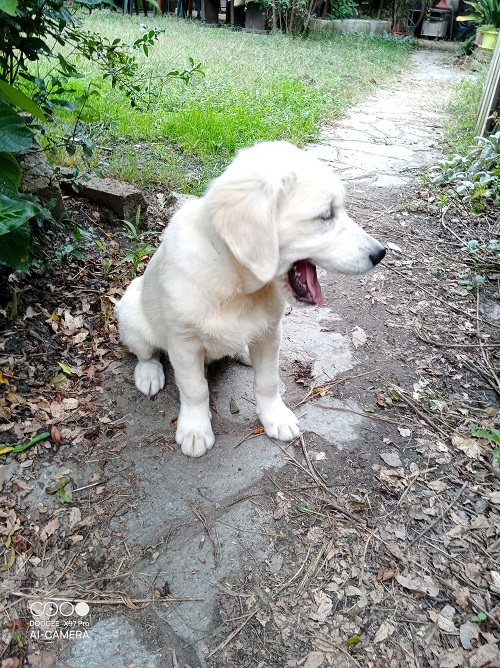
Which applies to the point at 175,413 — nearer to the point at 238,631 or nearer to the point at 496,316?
the point at 238,631

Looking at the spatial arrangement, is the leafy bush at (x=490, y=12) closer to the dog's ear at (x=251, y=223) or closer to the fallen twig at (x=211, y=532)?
the dog's ear at (x=251, y=223)

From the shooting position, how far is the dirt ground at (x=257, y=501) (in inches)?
63.2

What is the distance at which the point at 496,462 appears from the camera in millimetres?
2152

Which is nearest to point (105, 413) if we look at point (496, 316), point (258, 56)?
point (496, 316)

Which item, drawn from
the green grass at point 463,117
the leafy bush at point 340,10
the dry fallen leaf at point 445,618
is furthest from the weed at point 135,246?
the leafy bush at point 340,10

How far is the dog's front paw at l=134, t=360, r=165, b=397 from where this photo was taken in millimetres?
2479

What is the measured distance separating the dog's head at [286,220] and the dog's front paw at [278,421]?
1.91 ft

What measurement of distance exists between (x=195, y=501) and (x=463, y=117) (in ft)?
21.0

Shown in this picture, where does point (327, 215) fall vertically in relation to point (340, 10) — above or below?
below

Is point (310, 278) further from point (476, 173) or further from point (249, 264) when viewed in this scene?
point (476, 173)

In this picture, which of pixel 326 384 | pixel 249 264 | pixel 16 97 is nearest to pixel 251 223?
pixel 249 264

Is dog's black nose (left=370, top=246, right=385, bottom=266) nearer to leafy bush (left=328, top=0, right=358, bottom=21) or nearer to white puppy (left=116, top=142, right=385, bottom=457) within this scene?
white puppy (left=116, top=142, right=385, bottom=457)

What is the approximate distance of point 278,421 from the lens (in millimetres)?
2273

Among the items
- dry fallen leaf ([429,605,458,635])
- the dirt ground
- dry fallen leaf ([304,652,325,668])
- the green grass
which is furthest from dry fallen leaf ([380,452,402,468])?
the green grass
